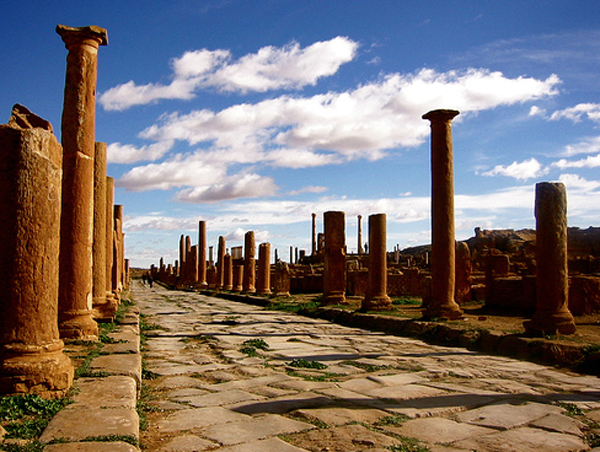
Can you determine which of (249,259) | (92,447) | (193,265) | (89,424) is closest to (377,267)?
(89,424)

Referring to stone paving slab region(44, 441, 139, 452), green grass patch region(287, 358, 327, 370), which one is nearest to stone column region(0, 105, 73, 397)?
stone paving slab region(44, 441, 139, 452)

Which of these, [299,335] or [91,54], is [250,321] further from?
[91,54]

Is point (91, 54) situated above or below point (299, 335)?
above

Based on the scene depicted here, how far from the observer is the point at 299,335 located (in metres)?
10.6

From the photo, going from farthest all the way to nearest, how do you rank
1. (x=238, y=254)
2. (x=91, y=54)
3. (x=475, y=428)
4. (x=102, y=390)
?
(x=238, y=254) → (x=91, y=54) → (x=102, y=390) → (x=475, y=428)

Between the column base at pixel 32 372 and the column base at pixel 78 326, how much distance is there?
3.13 metres

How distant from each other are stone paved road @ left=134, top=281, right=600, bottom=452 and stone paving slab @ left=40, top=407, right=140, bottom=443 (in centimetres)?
24

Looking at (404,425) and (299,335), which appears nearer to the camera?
(404,425)

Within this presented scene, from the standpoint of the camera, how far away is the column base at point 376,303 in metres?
14.4

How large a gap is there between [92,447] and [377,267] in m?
12.2

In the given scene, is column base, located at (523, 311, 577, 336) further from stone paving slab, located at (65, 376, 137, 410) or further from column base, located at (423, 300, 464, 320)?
stone paving slab, located at (65, 376, 137, 410)

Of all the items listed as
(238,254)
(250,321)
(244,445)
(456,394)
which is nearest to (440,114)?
(250,321)

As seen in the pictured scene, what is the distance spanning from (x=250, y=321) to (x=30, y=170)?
916 centimetres

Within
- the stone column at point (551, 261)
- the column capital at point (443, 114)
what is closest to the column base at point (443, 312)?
the stone column at point (551, 261)
